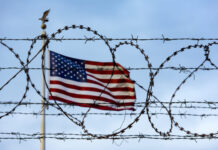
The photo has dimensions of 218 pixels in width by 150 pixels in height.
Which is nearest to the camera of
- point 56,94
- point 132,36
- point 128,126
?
point 128,126

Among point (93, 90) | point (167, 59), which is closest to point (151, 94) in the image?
point (167, 59)

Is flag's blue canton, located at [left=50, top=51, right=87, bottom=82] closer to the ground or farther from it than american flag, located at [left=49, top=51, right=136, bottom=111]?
farther from it

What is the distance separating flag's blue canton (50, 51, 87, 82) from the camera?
452 inches

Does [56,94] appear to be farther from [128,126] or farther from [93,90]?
[128,126]

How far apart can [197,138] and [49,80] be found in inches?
151

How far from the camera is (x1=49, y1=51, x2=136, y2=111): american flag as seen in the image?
11.2 m

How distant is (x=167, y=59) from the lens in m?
9.49

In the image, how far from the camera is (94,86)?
11.5m

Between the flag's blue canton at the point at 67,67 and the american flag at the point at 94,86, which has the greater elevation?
the flag's blue canton at the point at 67,67

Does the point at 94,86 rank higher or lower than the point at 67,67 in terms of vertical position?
lower

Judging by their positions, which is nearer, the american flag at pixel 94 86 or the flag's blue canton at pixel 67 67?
the american flag at pixel 94 86

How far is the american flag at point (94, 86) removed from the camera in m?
11.2

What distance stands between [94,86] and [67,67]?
0.92m

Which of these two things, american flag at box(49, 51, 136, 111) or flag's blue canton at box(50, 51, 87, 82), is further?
flag's blue canton at box(50, 51, 87, 82)
